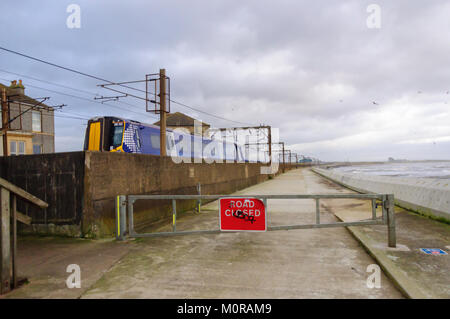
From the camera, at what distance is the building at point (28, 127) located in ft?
92.3

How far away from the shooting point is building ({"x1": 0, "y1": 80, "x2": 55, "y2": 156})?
2812 cm

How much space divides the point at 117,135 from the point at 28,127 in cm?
2347

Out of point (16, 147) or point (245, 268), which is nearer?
point (245, 268)

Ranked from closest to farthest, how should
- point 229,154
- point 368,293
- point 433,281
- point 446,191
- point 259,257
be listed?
point 368,293 < point 433,281 < point 259,257 < point 446,191 < point 229,154

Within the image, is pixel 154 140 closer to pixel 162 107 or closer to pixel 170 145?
pixel 170 145

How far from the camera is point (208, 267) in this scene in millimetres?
4348

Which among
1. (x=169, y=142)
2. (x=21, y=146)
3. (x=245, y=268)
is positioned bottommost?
(x=245, y=268)

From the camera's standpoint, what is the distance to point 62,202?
619 cm

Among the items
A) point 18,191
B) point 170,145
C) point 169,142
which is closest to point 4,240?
point 18,191

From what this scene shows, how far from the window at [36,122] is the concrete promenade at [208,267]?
100 feet
